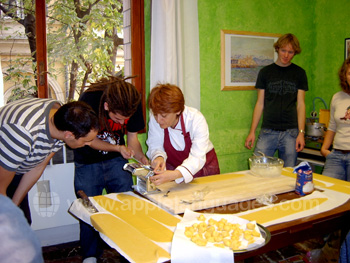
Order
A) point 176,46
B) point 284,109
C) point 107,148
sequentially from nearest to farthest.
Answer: point 107,148 < point 176,46 < point 284,109

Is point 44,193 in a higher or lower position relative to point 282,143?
lower

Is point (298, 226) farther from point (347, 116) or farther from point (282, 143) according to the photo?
point (282, 143)

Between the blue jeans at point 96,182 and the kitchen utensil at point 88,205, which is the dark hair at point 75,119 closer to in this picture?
the kitchen utensil at point 88,205

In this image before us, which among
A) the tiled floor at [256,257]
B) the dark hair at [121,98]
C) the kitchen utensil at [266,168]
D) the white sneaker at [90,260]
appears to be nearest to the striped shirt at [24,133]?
the dark hair at [121,98]

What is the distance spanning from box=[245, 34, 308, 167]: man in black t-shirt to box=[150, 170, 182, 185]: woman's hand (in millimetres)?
1541

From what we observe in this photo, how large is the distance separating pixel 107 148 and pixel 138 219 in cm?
72

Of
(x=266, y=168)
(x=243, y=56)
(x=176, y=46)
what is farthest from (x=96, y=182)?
(x=243, y=56)

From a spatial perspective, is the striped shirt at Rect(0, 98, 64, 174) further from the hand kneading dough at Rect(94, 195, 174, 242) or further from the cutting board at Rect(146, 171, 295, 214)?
the cutting board at Rect(146, 171, 295, 214)

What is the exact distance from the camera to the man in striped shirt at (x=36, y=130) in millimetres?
1476

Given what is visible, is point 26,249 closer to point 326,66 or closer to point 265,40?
point 265,40

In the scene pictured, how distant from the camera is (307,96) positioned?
12.6 feet

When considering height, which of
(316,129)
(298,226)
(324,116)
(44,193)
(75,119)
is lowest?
(44,193)

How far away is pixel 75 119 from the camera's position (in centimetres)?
157

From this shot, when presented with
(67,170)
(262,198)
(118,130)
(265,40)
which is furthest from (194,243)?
(265,40)
